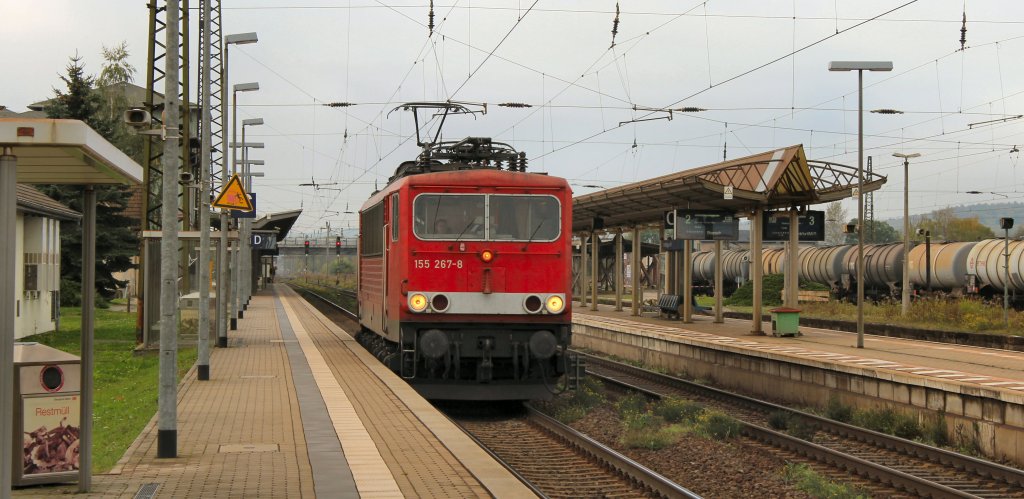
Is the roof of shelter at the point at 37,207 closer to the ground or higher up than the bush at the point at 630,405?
higher up

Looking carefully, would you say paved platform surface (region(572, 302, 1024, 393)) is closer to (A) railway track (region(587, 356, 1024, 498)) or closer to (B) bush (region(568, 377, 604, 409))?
(A) railway track (region(587, 356, 1024, 498))

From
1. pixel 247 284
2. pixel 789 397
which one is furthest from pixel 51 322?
pixel 789 397

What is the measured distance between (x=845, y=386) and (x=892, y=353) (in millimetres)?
5077

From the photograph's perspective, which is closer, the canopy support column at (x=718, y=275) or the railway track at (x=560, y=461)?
the railway track at (x=560, y=461)

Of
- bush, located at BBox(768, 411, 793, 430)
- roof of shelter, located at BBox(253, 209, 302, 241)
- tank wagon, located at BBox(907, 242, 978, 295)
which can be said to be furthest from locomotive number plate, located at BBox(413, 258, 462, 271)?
roof of shelter, located at BBox(253, 209, 302, 241)

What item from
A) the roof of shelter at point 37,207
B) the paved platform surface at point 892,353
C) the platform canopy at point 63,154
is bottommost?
the paved platform surface at point 892,353

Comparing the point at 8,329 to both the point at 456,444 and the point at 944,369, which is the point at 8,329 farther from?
the point at 944,369

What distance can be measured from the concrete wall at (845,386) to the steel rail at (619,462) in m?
4.45

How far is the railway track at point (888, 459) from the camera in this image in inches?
397

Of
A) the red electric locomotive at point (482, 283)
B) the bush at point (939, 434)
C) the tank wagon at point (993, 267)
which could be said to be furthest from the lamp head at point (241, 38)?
the tank wagon at point (993, 267)

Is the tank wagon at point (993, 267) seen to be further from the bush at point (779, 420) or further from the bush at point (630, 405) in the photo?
the bush at point (779, 420)

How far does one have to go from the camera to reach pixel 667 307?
104 ft

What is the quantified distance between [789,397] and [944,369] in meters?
2.37

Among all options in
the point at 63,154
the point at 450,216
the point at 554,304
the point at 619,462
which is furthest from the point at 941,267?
the point at 63,154
